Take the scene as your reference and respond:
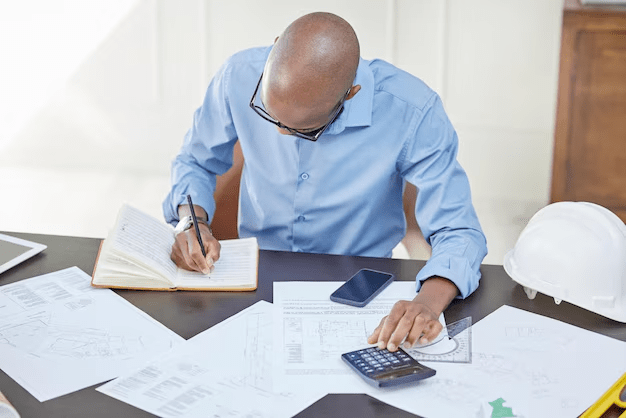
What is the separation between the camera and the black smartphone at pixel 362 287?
1.39 m

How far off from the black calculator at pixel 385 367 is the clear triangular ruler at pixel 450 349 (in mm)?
41

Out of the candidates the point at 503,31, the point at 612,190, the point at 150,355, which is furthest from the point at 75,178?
the point at 150,355

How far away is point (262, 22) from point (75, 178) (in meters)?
1.50

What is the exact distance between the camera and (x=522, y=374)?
1162 mm

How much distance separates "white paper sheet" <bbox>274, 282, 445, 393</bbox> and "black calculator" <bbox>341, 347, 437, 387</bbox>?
17mm

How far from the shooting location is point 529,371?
1172mm

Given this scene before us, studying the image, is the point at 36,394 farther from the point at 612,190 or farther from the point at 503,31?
the point at 503,31

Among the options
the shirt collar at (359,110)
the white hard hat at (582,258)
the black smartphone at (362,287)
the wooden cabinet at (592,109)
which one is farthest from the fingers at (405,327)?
the wooden cabinet at (592,109)

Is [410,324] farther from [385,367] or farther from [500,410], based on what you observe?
[500,410]

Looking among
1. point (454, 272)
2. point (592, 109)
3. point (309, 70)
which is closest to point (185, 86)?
point (592, 109)

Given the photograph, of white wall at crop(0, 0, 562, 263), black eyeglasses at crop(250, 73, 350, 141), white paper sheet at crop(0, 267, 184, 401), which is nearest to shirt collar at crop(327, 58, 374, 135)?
black eyeglasses at crop(250, 73, 350, 141)

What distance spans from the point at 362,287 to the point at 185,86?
10.9 feet

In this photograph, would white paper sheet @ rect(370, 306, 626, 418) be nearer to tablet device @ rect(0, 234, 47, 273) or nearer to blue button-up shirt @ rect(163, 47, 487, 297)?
blue button-up shirt @ rect(163, 47, 487, 297)

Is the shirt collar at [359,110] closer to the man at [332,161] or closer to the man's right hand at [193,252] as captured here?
the man at [332,161]
